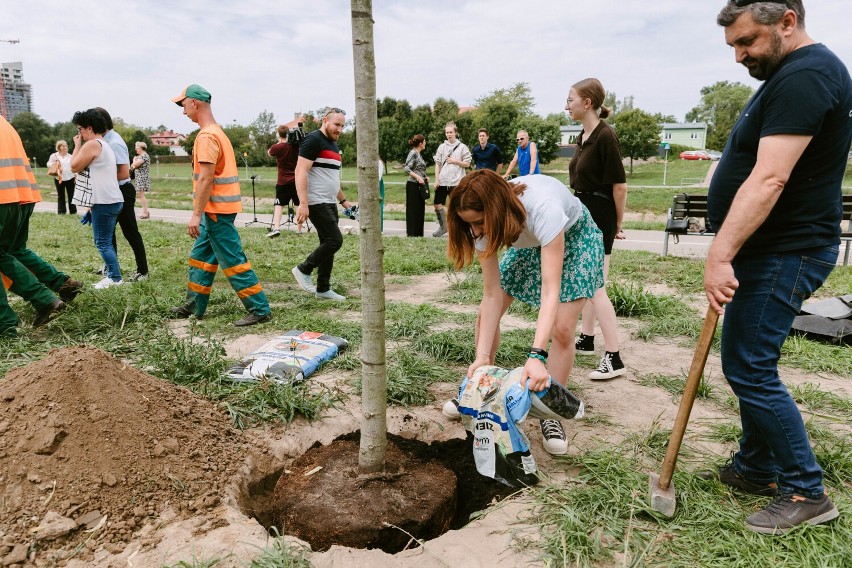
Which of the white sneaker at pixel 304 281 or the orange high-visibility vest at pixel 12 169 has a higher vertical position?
the orange high-visibility vest at pixel 12 169

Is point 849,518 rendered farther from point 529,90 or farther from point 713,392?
point 529,90

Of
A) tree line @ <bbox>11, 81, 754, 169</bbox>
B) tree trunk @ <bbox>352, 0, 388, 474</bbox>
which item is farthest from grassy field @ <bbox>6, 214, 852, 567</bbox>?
tree line @ <bbox>11, 81, 754, 169</bbox>

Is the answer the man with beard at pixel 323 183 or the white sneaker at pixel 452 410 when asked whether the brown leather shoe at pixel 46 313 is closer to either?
the man with beard at pixel 323 183

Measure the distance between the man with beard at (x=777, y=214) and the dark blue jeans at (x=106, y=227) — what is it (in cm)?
604

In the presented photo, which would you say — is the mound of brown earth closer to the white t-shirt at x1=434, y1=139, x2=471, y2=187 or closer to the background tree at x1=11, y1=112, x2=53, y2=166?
the white t-shirt at x1=434, y1=139, x2=471, y2=187

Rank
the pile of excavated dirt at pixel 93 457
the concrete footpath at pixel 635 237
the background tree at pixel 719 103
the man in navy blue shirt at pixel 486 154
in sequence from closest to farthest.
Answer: the pile of excavated dirt at pixel 93 457 → the concrete footpath at pixel 635 237 → the man in navy blue shirt at pixel 486 154 → the background tree at pixel 719 103

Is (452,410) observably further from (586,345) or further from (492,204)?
(586,345)

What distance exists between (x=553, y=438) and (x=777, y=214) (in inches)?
58.1

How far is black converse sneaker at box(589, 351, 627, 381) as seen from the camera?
391cm

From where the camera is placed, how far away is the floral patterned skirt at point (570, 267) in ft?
9.74

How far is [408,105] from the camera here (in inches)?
1832

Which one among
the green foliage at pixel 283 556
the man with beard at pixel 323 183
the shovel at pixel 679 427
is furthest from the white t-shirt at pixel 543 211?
the man with beard at pixel 323 183

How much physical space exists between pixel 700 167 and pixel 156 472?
37.7m

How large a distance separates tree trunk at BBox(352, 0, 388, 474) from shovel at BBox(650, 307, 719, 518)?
120 centimetres
